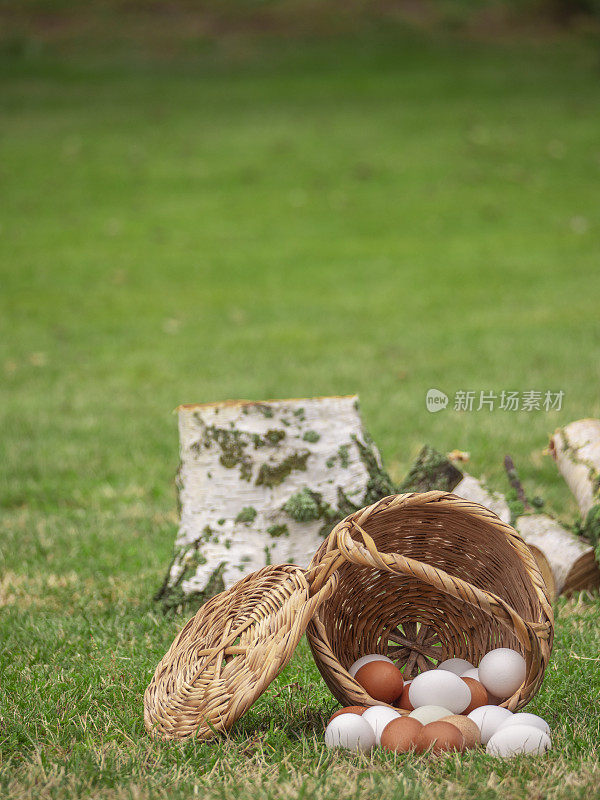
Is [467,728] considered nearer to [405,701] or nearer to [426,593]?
[405,701]

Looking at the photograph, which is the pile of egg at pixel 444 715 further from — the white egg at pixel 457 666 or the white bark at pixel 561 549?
the white bark at pixel 561 549

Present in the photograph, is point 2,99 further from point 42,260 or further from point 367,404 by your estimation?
point 367,404

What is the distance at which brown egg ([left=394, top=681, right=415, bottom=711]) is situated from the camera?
2.83 metres

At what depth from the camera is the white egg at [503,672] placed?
2697 mm

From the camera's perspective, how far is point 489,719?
2605 mm

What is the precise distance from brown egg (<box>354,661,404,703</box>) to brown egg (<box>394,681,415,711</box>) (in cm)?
2

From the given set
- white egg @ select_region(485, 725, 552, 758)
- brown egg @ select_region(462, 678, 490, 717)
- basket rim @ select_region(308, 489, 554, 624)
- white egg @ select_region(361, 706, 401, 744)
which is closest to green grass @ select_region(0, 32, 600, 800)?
white egg @ select_region(485, 725, 552, 758)

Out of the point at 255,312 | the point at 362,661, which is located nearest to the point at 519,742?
the point at 362,661

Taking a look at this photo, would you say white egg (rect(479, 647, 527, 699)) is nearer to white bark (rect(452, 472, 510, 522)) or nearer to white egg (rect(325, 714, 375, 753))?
white egg (rect(325, 714, 375, 753))

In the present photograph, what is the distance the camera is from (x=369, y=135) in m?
17.3

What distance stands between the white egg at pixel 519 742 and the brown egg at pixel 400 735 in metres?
0.21

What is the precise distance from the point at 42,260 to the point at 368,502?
9387mm

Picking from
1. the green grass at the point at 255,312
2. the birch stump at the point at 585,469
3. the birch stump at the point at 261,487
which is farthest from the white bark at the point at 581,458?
the birch stump at the point at 261,487

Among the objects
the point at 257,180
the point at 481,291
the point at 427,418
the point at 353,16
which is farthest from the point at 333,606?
the point at 353,16
